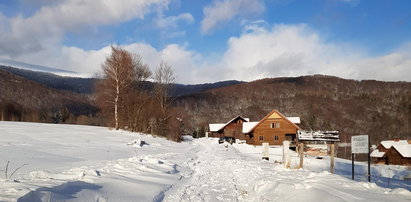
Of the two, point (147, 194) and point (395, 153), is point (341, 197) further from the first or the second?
point (395, 153)

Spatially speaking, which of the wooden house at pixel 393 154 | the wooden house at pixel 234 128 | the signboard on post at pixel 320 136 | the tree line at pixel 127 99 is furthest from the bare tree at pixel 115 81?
the wooden house at pixel 234 128

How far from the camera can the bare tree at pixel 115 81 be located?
36031 mm

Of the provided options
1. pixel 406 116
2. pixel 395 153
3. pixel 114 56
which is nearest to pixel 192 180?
pixel 406 116

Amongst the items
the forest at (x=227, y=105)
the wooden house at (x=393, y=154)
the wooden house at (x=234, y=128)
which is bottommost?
the wooden house at (x=393, y=154)

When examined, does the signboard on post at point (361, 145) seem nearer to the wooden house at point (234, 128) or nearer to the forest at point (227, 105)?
the forest at point (227, 105)

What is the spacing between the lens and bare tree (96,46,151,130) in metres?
36.0

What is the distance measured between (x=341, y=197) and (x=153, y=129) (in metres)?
34.8

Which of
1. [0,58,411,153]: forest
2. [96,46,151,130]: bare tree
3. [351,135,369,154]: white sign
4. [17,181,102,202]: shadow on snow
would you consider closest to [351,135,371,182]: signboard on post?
[351,135,369,154]: white sign

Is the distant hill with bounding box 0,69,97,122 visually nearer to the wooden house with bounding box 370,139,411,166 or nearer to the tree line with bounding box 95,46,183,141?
the tree line with bounding box 95,46,183,141

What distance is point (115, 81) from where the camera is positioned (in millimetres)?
36156

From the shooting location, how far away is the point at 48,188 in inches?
257

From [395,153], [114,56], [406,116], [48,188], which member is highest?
[114,56]

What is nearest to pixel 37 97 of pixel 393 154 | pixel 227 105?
pixel 227 105

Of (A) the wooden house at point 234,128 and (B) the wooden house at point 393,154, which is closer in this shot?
(B) the wooden house at point 393,154
